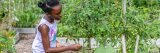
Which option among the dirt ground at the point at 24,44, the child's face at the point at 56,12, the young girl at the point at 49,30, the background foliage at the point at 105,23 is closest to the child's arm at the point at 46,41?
the young girl at the point at 49,30

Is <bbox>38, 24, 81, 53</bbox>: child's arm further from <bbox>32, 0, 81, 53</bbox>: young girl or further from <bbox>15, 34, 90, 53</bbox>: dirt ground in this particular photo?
<bbox>15, 34, 90, 53</bbox>: dirt ground

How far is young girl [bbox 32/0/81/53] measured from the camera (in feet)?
10.4

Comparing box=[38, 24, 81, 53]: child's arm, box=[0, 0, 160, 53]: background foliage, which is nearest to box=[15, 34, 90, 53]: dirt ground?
box=[0, 0, 160, 53]: background foliage

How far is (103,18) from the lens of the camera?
321cm

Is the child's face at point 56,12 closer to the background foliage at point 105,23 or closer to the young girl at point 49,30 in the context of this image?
the young girl at point 49,30

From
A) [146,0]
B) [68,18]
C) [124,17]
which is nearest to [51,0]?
[68,18]

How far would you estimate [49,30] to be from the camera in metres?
3.29

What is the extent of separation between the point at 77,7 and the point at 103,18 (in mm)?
238

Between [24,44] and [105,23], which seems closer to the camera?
[105,23]

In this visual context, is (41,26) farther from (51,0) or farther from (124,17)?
(124,17)

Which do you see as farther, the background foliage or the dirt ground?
the dirt ground

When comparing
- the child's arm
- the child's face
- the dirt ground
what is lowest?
the dirt ground

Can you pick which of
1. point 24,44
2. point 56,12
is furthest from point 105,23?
point 24,44

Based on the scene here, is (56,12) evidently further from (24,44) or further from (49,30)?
(24,44)
